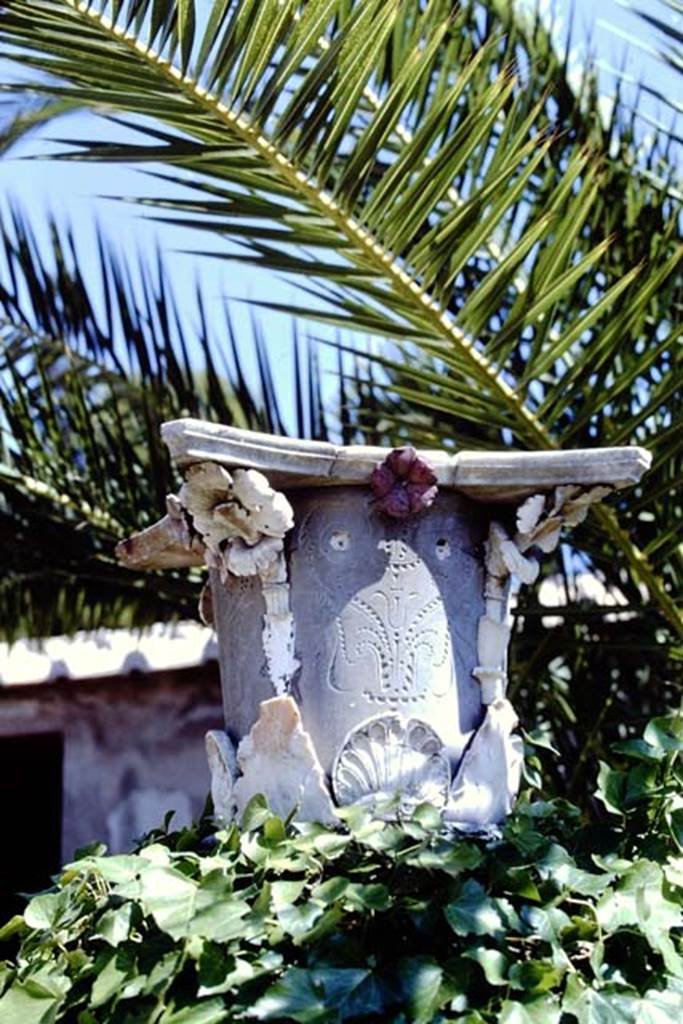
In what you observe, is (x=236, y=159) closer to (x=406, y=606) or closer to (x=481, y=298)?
(x=481, y=298)

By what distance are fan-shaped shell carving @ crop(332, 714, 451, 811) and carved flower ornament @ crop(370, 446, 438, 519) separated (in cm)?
36

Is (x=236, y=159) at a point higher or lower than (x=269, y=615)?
higher

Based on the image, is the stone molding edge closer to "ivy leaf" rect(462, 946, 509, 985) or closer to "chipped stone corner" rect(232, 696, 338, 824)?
"chipped stone corner" rect(232, 696, 338, 824)

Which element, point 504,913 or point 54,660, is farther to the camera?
point 54,660

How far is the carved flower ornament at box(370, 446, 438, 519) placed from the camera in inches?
116

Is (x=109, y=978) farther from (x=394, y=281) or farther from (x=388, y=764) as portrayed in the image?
(x=394, y=281)

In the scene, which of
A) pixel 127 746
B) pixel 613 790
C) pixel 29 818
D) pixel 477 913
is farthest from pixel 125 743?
pixel 477 913

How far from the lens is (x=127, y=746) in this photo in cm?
659

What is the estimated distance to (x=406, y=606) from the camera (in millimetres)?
2988

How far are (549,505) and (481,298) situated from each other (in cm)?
111

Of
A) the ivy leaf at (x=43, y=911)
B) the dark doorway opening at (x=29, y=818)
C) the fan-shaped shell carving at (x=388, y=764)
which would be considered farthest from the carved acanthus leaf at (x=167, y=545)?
the dark doorway opening at (x=29, y=818)

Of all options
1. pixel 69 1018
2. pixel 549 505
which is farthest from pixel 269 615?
pixel 69 1018

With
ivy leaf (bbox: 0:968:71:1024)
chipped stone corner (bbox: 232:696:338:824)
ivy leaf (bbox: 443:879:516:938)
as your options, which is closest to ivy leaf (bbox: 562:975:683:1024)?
ivy leaf (bbox: 443:879:516:938)

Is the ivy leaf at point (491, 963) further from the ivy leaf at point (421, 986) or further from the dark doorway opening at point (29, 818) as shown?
the dark doorway opening at point (29, 818)
